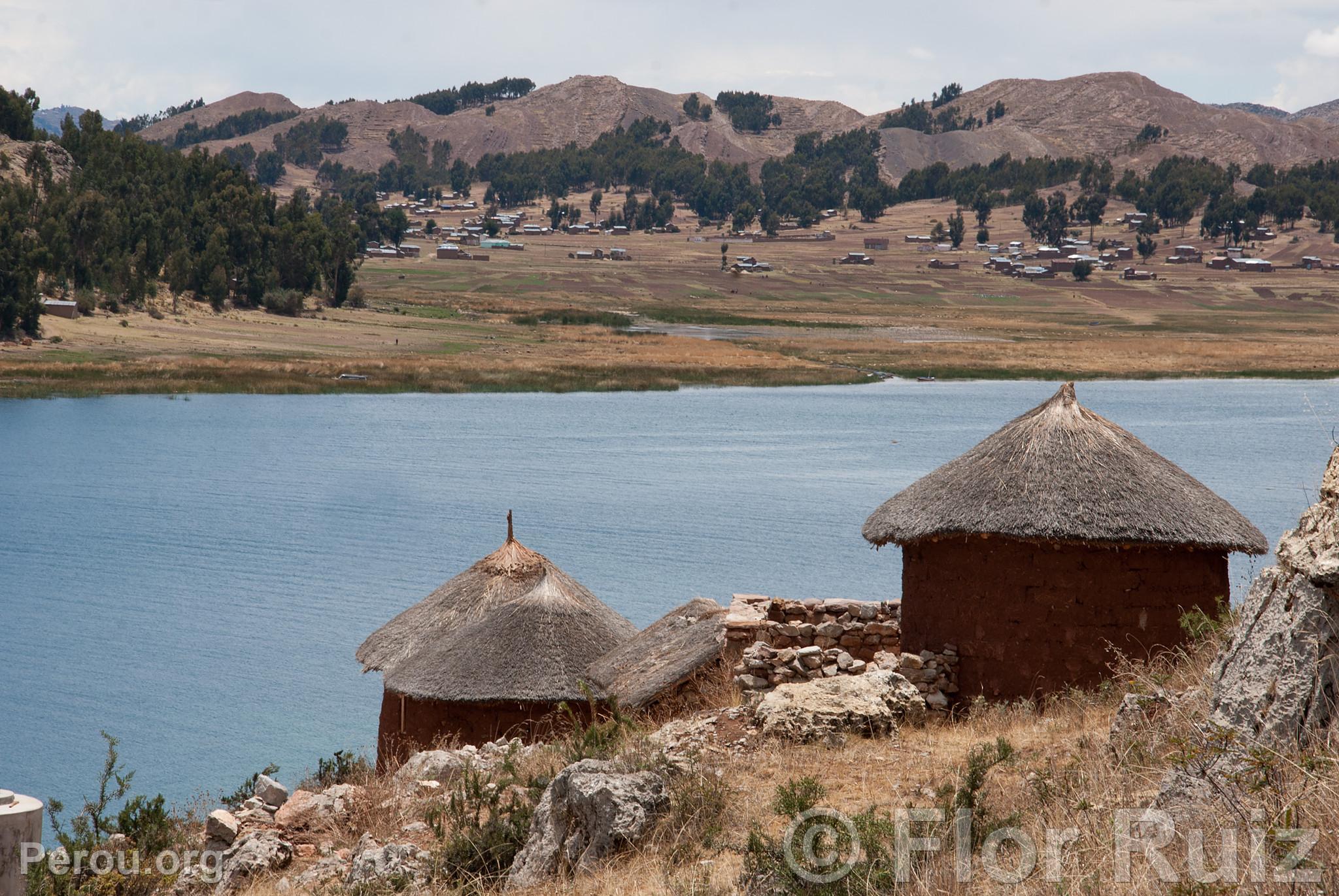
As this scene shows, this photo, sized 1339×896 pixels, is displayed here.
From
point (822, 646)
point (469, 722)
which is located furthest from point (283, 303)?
point (822, 646)

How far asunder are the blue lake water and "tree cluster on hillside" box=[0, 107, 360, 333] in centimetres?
2759

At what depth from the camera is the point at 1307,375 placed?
83.9m

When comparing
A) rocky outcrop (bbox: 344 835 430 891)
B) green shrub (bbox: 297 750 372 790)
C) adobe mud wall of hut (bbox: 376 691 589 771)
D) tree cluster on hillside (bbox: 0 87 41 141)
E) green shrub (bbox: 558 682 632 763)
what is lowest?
green shrub (bbox: 297 750 372 790)

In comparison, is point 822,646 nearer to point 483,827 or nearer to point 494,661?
point 494,661

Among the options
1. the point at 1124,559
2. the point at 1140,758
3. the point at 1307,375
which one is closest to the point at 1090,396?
the point at 1307,375

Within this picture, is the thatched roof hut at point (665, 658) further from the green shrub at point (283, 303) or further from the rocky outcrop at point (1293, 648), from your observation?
the green shrub at point (283, 303)

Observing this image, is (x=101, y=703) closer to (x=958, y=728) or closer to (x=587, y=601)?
(x=587, y=601)

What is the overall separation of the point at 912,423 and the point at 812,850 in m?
61.7

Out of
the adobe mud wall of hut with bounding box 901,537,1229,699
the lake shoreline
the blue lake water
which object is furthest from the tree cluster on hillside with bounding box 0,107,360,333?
the adobe mud wall of hut with bounding box 901,537,1229,699

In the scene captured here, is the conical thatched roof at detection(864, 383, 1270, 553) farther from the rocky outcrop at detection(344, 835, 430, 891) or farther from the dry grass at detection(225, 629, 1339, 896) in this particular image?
the rocky outcrop at detection(344, 835, 430, 891)

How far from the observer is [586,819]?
862cm

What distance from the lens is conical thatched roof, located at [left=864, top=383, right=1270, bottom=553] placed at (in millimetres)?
13430

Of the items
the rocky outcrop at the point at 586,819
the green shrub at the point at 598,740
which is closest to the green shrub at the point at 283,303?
the green shrub at the point at 598,740

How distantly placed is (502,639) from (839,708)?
287 inches
